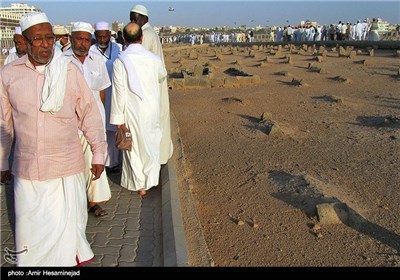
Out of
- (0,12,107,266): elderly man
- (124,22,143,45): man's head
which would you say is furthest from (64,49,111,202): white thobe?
(0,12,107,266): elderly man

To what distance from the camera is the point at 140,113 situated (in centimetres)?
473

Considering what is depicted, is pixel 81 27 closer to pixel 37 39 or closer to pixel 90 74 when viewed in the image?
pixel 90 74

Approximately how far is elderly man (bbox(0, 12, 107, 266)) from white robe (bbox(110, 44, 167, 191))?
1.63 m

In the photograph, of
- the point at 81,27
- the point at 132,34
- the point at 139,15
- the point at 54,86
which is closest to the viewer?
the point at 54,86

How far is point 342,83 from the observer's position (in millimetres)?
13617

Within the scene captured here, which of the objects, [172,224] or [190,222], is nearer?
[172,224]

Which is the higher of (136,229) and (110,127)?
(110,127)

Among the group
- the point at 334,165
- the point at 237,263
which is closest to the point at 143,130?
the point at 237,263

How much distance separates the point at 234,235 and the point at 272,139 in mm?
3548

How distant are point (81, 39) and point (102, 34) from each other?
949 mm

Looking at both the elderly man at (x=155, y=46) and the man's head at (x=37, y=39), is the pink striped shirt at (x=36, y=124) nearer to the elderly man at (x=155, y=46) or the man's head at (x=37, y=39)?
the man's head at (x=37, y=39)

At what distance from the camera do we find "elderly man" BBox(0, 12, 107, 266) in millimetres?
2699

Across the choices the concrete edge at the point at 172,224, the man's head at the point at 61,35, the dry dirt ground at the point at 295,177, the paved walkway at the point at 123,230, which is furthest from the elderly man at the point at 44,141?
the man's head at the point at 61,35

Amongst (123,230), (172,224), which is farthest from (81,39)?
(172,224)
